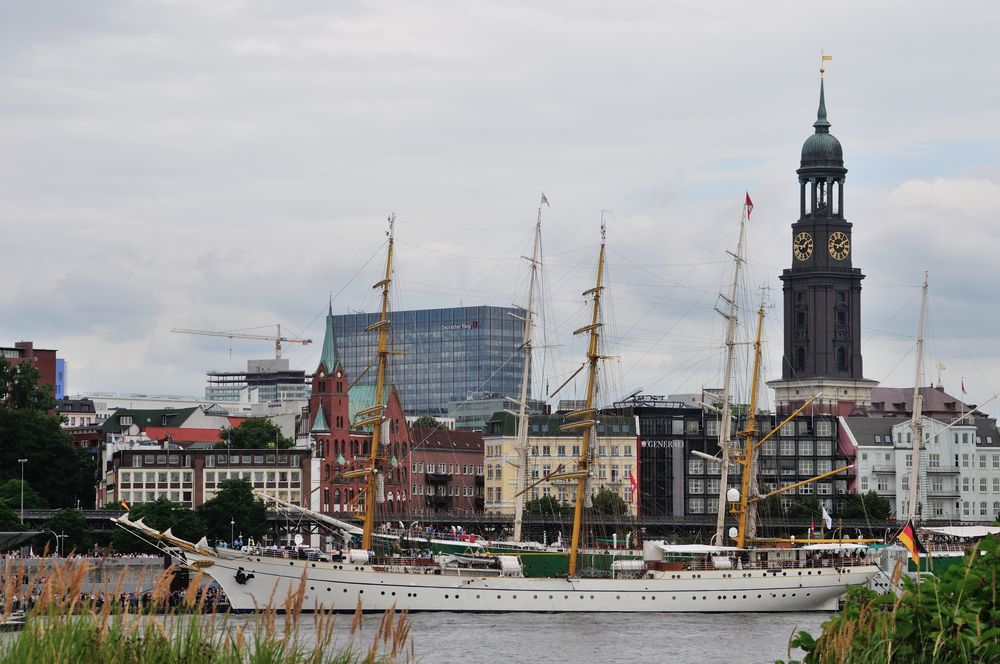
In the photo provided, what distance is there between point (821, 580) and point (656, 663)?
42461 millimetres

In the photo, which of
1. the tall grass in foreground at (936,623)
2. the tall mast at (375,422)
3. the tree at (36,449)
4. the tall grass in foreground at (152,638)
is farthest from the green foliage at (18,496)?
the tall grass in foreground at (936,623)

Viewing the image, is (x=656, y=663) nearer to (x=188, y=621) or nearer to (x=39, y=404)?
(x=188, y=621)

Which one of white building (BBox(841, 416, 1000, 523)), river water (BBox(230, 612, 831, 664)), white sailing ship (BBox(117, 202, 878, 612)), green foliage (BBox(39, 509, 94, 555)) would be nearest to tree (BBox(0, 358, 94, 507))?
green foliage (BBox(39, 509, 94, 555))

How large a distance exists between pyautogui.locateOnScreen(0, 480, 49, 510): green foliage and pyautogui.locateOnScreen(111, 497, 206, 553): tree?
983 cm

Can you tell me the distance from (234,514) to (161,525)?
1200 cm

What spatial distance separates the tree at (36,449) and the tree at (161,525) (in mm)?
30855

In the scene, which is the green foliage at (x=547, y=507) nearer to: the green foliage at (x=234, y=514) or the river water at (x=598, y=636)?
the green foliage at (x=234, y=514)

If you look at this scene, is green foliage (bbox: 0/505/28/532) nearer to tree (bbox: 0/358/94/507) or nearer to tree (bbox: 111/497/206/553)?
tree (bbox: 111/497/206/553)

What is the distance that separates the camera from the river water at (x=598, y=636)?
251 feet

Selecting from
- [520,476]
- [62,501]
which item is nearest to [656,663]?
[520,476]

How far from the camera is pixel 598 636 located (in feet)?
292

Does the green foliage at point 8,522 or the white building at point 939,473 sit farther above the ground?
the white building at point 939,473

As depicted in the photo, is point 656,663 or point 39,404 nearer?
point 656,663

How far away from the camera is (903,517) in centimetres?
19125
